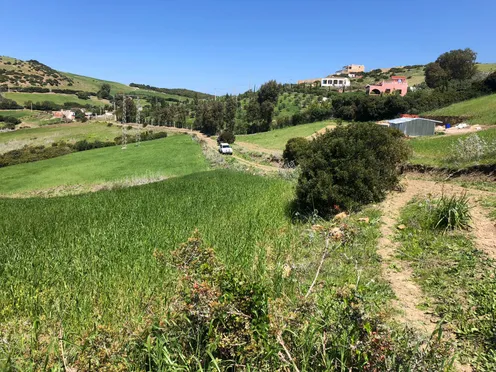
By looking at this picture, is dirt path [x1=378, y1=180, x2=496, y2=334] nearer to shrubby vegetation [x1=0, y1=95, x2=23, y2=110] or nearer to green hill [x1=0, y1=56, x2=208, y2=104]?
shrubby vegetation [x1=0, y1=95, x2=23, y2=110]

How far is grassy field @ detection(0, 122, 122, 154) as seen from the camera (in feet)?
220

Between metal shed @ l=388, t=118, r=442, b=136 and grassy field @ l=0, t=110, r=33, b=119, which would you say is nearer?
metal shed @ l=388, t=118, r=442, b=136

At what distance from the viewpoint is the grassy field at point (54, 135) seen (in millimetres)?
67125

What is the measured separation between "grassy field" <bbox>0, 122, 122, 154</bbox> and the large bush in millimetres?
68874

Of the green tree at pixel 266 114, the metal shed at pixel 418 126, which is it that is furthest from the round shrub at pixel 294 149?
the green tree at pixel 266 114

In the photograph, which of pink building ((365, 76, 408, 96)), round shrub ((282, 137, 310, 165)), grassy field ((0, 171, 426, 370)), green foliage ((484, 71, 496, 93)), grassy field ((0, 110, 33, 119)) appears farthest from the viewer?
grassy field ((0, 110, 33, 119))

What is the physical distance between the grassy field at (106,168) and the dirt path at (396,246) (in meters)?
28.1

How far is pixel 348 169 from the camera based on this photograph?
1005 cm

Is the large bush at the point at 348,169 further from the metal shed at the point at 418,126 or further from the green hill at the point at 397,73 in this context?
the green hill at the point at 397,73

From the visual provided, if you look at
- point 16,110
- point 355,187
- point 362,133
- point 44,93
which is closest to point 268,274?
point 355,187

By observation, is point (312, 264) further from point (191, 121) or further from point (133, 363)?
point (191, 121)

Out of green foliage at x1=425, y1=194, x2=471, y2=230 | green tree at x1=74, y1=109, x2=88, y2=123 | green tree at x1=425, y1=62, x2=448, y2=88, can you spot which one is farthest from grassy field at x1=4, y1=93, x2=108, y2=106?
green foliage at x1=425, y1=194, x2=471, y2=230

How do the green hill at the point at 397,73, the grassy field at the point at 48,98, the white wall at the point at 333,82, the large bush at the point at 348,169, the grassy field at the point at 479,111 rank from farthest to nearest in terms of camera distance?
the white wall at the point at 333,82, the grassy field at the point at 48,98, the green hill at the point at 397,73, the grassy field at the point at 479,111, the large bush at the point at 348,169

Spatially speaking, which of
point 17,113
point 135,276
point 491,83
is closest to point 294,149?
point 135,276
